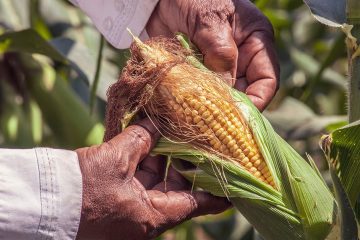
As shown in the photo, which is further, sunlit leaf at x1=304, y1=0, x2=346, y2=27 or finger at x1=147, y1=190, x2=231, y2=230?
sunlit leaf at x1=304, y1=0, x2=346, y2=27

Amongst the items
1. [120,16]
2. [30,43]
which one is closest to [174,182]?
[120,16]

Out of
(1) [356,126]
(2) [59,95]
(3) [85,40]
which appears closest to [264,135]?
(1) [356,126]

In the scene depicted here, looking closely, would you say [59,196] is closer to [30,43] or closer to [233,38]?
[233,38]

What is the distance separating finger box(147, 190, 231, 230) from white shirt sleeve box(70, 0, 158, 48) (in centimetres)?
41

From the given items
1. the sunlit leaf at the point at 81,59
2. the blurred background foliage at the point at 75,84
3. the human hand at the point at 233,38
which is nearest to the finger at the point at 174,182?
the human hand at the point at 233,38

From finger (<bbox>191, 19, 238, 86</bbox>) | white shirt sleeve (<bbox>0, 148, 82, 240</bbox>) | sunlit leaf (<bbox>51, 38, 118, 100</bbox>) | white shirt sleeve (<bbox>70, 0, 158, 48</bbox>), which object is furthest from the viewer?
sunlit leaf (<bbox>51, 38, 118, 100</bbox>)

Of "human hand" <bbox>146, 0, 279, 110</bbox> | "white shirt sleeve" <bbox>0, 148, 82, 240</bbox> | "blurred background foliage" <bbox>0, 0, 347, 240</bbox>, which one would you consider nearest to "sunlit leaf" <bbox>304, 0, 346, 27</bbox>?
"human hand" <bbox>146, 0, 279, 110</bbox>

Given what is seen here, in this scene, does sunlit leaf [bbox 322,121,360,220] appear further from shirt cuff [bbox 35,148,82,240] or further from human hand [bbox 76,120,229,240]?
shirt cuff [bbox 35,148,82,240]

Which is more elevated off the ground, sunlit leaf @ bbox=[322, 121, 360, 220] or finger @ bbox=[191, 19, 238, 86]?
finger @ bbox=[191, 19, 238, 86]

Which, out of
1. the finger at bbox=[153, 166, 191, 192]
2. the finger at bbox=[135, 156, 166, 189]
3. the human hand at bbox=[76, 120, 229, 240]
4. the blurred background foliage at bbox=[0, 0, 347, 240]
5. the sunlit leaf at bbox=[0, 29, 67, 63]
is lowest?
the blurred background foliage at bbox=[0, 0, 347, 240]

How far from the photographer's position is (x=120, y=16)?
179 centimetres

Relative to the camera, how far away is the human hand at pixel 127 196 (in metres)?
1.34

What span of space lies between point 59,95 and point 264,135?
1020 mm

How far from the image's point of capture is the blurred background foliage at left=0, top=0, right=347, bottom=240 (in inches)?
91.1
